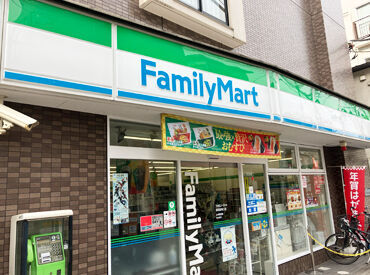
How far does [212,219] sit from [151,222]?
164cm

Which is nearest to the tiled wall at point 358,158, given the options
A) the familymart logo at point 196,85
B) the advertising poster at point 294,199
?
the advertising poster at point 294,199

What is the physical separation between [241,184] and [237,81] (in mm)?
2570

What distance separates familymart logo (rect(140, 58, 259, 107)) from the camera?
4.53m

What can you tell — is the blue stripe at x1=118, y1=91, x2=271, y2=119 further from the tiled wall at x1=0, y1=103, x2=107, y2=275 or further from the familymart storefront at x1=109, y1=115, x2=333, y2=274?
the tiled wall at x1=0, y1=103, x2=107, y2=275

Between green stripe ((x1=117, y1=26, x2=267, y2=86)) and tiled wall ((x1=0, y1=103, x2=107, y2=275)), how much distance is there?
1306 mm

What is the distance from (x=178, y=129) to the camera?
5230 millimetres

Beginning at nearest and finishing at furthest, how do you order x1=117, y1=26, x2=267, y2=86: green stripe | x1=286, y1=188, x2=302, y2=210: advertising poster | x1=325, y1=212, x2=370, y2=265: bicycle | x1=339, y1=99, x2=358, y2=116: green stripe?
x1=117, y1=26, x2=267, y2=86: green stripe
x1=286, y1=188, x2=302, y2=210: advertising poster
x1=325, y1=212, x2=370, y2=265: bicycle
x1=339, y1=99, x2=358, y2=116: green stripe

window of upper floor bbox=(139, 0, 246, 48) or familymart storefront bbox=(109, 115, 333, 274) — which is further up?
window of upper floor bbox=(139, 0, 246, 48)

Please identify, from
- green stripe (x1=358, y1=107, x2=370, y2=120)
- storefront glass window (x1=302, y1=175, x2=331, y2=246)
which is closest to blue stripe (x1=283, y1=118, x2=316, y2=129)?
storefront glass window (x1=302, y1=175, x2=331, y2=246)

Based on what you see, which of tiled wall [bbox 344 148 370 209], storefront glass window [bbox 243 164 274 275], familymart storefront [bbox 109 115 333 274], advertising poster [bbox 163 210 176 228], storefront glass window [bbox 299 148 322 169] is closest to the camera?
familymart storefront [bbox 109 115 333 274]

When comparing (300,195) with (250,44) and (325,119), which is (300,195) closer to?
(325,119)

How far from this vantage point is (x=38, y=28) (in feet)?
11.9

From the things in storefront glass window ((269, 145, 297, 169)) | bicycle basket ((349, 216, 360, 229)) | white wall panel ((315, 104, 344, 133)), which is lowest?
bicycle basket ((349, 216, 360, 229))

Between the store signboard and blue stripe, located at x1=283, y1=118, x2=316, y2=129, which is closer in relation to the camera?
the store signboard
